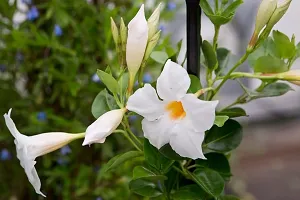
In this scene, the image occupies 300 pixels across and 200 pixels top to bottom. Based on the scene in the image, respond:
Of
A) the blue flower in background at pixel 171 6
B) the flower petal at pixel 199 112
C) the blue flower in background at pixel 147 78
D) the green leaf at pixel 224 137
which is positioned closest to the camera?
the flower petal at pixel 199 112

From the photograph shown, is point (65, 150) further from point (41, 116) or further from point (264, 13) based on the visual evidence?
point (264, 13)

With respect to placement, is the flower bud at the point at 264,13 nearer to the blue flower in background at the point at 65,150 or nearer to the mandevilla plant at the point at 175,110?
the mandevilla plant at the point at 175,110

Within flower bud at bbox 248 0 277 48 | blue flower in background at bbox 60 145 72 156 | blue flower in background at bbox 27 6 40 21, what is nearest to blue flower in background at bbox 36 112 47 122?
blue flower in background at bbox 60 145 72 156

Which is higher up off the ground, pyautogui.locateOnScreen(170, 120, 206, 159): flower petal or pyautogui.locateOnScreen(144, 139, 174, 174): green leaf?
pyautogui.locateOnScreen(170, 120, 206, 159): flower petal

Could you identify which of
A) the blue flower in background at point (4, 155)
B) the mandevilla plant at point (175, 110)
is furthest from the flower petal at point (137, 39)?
the blue flower in background at point (4, 155)

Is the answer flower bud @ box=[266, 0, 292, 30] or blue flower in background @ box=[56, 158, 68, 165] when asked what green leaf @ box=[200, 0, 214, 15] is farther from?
blue flower in background @ box=[56, 158, 68, 165]

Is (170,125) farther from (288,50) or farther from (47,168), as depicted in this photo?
(47,168)

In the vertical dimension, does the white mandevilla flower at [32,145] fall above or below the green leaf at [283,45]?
below
